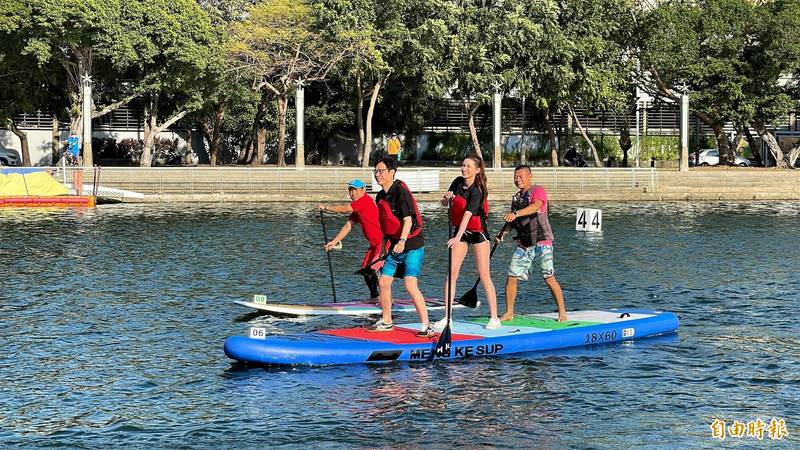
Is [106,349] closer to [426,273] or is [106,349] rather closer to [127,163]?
[426,273]

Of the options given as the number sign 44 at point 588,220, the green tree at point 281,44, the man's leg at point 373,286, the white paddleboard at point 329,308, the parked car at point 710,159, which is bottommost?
the white paddleboard at point 329,308

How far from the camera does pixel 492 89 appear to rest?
55938 millimetres

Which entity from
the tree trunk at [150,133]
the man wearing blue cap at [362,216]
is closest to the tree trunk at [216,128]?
the tree trunk at [150,133]

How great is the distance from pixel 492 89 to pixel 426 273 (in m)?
33.0

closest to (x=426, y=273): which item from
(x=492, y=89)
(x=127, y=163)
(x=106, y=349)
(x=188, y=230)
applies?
(x=106, y=349)

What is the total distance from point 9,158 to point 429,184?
24.5 metres

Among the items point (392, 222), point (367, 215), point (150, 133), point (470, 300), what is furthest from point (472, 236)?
point (150, 133)

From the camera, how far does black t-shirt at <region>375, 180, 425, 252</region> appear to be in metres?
13.8

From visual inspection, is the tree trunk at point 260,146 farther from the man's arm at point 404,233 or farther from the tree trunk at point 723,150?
the man's arm at point 404,233

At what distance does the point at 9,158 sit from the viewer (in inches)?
2379

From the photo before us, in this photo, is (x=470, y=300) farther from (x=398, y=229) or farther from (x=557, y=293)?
(x=398, y=229)

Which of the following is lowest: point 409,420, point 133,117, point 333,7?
point 409,420

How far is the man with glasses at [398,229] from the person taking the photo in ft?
45.2

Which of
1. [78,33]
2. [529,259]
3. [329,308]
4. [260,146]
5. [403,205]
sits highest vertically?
[78,33]
